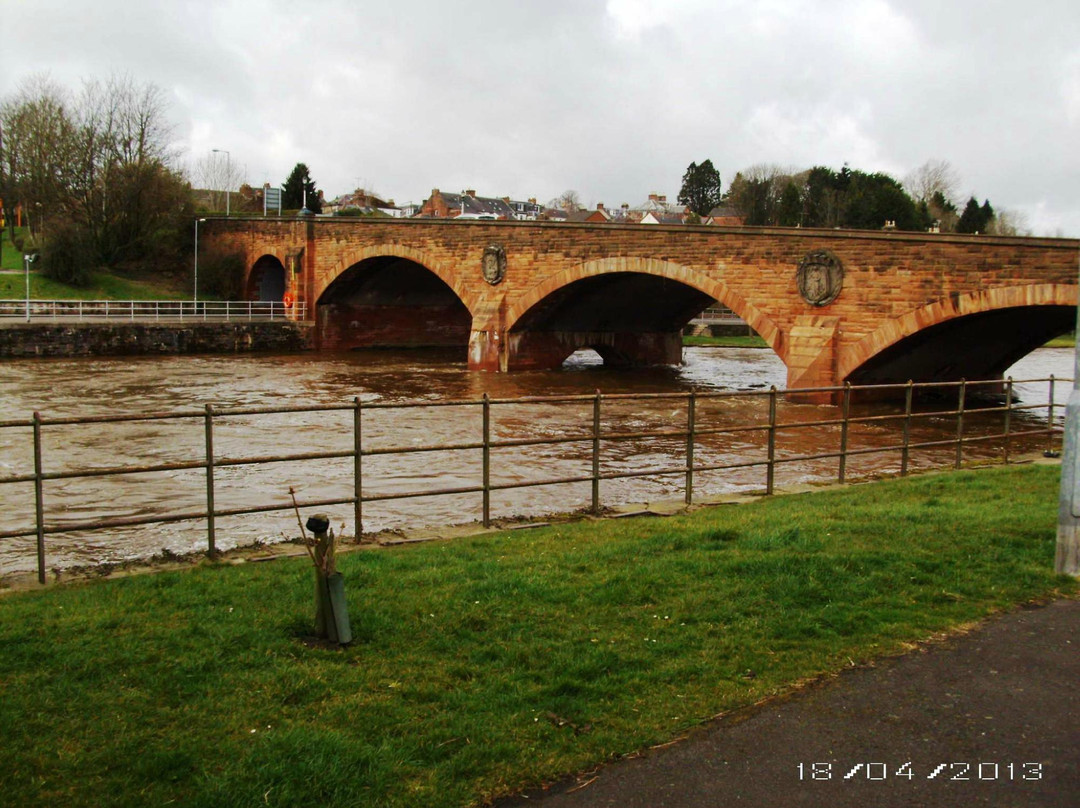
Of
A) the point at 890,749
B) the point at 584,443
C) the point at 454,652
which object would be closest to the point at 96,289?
the point at 584,443

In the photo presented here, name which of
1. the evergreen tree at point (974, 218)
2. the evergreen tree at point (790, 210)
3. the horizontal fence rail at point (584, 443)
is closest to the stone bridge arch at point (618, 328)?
the horizontal fence rail at point (584, 443)

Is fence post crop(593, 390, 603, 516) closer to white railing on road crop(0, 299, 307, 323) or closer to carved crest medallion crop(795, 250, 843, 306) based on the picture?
carved crest medallion crop(795, 250, 843, 306)

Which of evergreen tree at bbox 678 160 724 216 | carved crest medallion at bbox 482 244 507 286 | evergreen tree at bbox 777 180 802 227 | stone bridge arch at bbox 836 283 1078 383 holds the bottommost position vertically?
stone bridge arch at bbox 836 283 1078 383

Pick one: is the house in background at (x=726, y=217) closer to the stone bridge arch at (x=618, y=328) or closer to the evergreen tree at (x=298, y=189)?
the evergreen tree at (x=298, y=189)

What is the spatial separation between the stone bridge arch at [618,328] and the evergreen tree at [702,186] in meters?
63.1

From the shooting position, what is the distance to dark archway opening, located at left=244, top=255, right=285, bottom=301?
50.8m

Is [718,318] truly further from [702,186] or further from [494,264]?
[702,186]

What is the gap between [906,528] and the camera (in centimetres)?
771

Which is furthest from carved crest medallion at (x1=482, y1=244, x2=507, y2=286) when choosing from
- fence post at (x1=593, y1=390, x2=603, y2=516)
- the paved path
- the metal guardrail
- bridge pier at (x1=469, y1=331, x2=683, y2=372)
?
the paved path

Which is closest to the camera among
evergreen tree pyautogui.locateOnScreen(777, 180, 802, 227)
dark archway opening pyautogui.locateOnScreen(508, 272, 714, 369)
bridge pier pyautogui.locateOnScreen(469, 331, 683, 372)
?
dark archway opening pyautogui.locateOnScreen(508, 272, 714, 369)

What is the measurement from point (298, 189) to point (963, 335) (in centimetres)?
6093

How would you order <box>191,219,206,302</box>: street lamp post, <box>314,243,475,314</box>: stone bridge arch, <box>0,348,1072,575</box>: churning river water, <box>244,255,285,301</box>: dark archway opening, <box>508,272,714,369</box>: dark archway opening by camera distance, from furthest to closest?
<box>244,255,285,301</box>: dark archway opening
<box>191,219,206,302</box>: street lamp post
<box>314,243,475,314</box>: stone bridge arch
<box>508,272,714,369</box>: dark archway opening
<box>0,348,1072,575</box>: churning river water

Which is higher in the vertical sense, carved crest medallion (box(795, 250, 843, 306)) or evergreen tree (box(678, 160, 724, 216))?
evergreen tree (box(678, 160, 724, 216))

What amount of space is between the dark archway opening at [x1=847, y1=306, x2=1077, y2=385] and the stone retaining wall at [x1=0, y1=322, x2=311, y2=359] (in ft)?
78.0
